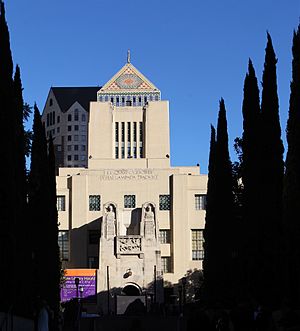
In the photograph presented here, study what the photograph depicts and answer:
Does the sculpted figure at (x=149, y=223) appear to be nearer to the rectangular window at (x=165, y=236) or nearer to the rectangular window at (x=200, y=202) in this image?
the rectangular window at (x=165, y=236)

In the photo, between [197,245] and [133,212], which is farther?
[197,245]

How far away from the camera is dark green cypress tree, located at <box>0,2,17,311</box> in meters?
19.8

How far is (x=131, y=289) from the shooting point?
2232 inches

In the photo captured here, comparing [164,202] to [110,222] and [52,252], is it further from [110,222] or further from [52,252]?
[52,252]

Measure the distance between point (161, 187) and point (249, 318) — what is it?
150 ft

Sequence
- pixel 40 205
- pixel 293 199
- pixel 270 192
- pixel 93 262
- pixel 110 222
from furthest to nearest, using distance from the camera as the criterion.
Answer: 1. pixel 93 262
2. pixel 110 222
3. pixel 40 205
4. pixel 270 192
5. pixel 293 199

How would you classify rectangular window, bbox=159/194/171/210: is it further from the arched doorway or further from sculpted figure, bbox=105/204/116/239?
the arched doorway

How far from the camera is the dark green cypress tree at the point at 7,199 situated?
64.9 ft

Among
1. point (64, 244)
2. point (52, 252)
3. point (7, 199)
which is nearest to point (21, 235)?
point (7, 199)

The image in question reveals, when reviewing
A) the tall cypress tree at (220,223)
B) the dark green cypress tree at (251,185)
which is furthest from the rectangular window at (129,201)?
the dark green cypress tree at (251,185)

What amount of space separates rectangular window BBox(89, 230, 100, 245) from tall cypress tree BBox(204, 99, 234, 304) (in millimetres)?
25478

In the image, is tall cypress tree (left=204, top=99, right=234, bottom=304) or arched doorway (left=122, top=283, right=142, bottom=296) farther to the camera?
arched doorway (left=122, top=283, right=142, bottom=296)

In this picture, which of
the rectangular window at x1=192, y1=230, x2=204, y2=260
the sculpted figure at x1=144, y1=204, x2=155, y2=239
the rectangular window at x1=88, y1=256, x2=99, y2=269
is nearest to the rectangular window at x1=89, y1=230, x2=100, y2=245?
the rectangular window at x1=88, y1=256, x2=99, y2=269

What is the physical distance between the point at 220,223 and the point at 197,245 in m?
27.0
